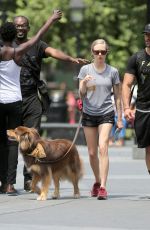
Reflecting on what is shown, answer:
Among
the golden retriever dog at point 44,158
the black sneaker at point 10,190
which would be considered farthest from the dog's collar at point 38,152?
the black sneaker at point 10,190

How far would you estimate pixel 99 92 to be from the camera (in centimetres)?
1062

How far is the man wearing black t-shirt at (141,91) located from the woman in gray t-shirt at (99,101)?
0.31 m

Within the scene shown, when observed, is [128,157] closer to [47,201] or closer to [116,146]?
[116,146]

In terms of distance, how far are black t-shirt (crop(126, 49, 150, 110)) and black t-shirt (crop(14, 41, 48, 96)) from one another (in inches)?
55.0

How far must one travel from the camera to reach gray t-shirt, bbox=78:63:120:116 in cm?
1060

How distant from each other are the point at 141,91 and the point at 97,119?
683 millimetres

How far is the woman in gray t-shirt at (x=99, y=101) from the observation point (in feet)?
34.6

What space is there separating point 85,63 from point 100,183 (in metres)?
1.49

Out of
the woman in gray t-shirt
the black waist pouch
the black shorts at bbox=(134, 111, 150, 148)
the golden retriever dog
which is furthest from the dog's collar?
the black waist pouch

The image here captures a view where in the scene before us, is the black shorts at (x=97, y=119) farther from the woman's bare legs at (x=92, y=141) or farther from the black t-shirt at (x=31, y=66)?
the black t-shirt at (x=31, y=66)

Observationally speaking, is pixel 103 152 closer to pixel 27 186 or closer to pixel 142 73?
pixel 142 73

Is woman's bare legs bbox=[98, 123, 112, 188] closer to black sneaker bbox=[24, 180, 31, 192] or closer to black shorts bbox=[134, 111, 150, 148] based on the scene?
black shorts bbox=[134, 111, 150, 148]

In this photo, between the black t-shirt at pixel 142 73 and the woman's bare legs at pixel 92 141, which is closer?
the black t-shirt at pixel 142 73

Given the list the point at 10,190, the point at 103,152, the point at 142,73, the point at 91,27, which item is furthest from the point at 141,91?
the point at 91,27
